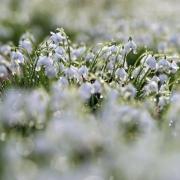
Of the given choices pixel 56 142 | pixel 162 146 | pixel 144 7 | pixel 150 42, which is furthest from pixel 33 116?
pixel 144 7

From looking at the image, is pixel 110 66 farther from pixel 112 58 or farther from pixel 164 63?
pixel 164 63

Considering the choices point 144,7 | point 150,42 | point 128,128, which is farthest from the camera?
point 144,7

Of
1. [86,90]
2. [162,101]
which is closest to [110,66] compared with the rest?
[162,101]

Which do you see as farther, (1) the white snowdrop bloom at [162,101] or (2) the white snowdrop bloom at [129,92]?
(1) the white snowdrop bloom at [162,101]

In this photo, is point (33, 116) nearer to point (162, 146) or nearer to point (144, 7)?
point (162, 146)

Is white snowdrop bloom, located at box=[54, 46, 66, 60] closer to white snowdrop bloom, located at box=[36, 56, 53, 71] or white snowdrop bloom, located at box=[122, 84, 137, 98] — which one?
white snowdrop bloom, located at box=[36, 56, 53, 71]

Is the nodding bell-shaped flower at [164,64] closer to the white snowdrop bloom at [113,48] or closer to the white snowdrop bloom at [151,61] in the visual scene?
the white snowdrop bloom at [151,61]

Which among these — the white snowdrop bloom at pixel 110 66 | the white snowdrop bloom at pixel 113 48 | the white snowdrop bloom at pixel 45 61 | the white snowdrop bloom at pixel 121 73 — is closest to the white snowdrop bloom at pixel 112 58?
the white snowdrop bloom at pixel 110 66

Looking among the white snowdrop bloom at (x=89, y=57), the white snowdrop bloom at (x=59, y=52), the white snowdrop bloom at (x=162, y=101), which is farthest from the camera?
the white snowdrop bloom at (x=89, y=57)
